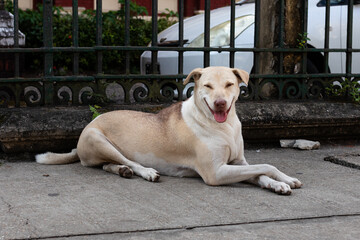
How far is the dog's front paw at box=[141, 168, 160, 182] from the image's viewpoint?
14.5 ft

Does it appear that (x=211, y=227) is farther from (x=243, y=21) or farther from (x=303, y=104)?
(x=243, y=21)

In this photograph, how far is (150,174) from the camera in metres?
4.45

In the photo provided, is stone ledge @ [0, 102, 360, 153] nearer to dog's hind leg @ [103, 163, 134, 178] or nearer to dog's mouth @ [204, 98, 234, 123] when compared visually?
dog's hind leg @ [103, 163, 134, 178]

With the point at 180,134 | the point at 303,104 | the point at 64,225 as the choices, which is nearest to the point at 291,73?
the point at 303,104

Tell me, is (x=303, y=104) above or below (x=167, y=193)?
above

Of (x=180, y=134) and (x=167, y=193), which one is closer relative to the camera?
(x=167, y=193)

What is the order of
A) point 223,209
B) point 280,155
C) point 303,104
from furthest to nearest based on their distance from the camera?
1. point 303,104
2. point 280,155
3. point 223,209

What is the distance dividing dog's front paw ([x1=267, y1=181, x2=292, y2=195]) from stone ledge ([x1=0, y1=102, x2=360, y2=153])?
1.53 meters

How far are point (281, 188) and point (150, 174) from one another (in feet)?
3.23

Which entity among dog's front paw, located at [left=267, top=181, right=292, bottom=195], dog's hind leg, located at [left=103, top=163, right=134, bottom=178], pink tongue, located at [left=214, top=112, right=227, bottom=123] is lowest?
dog's front paw, located at [left=267, top=181, right=292, bottom=195]

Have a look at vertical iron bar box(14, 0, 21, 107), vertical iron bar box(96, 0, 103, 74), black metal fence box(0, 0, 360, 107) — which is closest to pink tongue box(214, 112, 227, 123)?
black metal fence box(0, 0, 360, 107)

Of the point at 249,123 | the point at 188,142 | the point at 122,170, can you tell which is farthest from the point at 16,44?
the point at 249,123

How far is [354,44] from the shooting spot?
6.98m

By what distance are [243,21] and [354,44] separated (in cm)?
132
